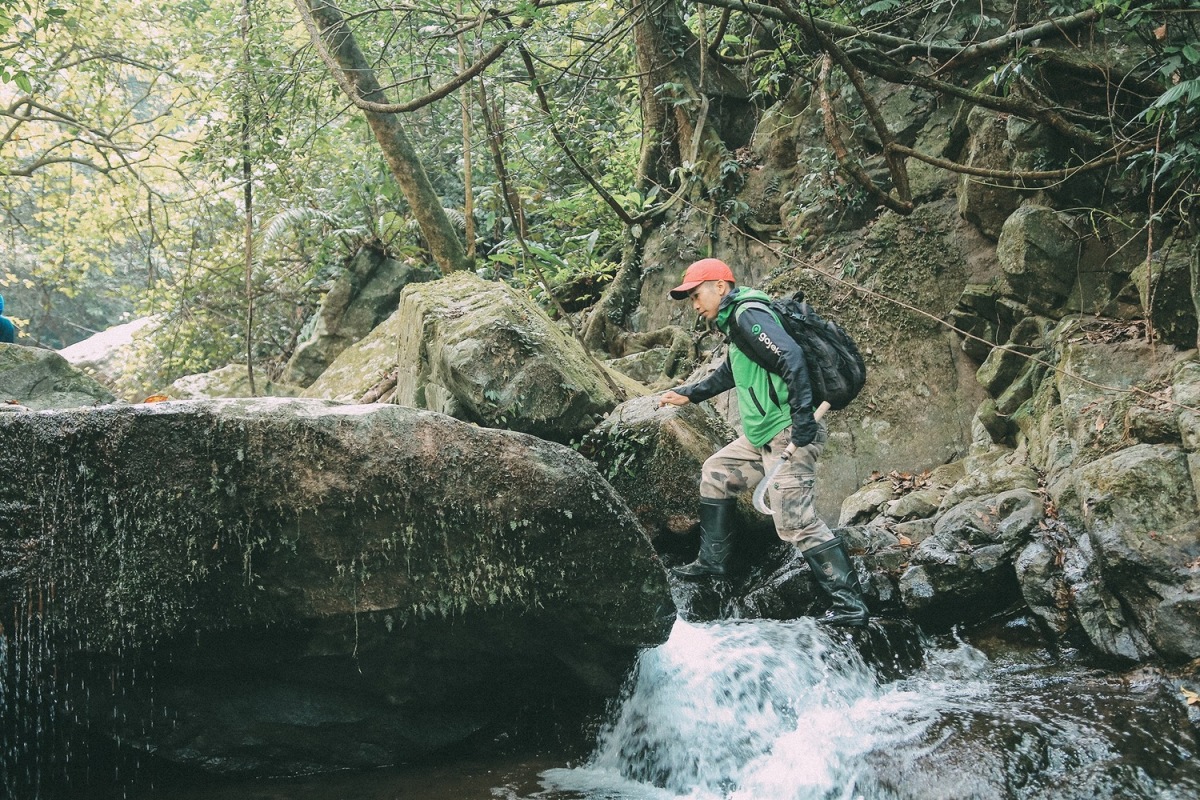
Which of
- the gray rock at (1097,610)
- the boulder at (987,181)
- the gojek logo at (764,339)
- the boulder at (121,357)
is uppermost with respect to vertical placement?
the boulder at (121,357)

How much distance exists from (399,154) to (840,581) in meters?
7.12

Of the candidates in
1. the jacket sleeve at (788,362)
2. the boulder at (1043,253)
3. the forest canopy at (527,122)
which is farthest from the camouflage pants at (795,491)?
the forest canopy at (527,122)

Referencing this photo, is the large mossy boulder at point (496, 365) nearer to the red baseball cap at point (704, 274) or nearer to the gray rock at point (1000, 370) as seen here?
the red baseball cap at point (704, 274)

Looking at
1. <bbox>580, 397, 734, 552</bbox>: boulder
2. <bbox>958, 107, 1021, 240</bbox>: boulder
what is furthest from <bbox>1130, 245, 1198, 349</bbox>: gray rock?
<bbox>580, 397, 734, 552</bbox>: boulder

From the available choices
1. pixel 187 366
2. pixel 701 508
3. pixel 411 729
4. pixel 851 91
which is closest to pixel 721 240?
pixel 851 91

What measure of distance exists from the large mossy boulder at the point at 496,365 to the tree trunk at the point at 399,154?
7.71 feet

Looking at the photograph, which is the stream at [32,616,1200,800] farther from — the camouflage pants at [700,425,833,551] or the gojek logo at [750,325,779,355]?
the gojek logo at [750,325,779,355]

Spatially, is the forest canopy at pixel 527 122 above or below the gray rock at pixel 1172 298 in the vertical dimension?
above

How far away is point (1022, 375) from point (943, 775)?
4115 mm

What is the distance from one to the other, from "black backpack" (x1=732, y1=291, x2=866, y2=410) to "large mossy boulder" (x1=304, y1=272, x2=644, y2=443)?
197 cm

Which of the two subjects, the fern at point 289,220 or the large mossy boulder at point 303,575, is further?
the fern at point 289,220

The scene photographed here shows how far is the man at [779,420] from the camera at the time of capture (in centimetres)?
491

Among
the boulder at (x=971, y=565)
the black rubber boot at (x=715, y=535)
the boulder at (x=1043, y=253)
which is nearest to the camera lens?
the boulder at (x=971, y=565)

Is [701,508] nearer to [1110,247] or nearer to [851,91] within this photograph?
[1110,247]
